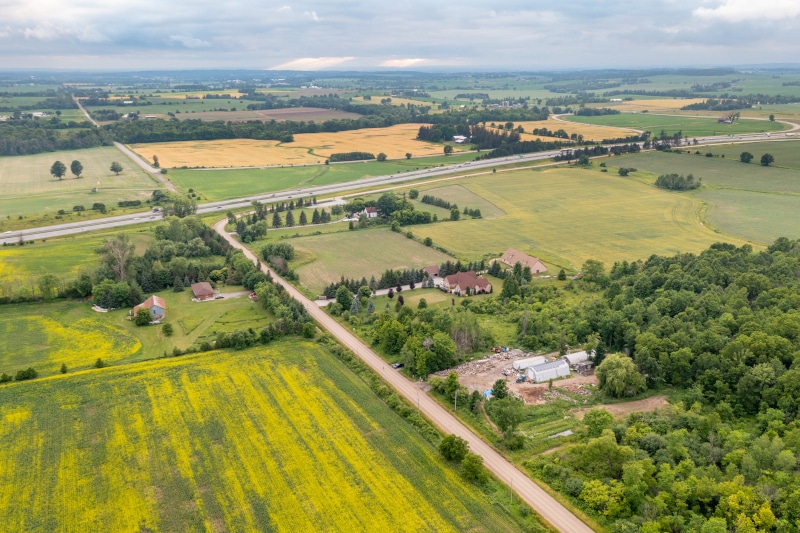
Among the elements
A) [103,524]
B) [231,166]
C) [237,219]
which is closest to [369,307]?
[103,524]

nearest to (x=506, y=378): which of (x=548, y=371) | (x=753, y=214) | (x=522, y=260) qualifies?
(x=548, y=371)

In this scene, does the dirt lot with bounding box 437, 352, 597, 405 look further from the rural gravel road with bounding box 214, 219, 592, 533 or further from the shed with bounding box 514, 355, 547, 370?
the rural gravel road with bounding box 214, 219, 592, 533

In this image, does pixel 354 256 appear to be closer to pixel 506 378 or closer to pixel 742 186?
pixel 506 378

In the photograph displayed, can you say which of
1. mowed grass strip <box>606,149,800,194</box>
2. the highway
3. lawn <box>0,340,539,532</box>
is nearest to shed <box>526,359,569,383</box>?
lawn <box>0,340,539,532</box>

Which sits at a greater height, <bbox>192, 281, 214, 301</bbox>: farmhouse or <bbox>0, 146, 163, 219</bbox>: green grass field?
<bbox>0, 146, 163, 219</bbox>: green grass field

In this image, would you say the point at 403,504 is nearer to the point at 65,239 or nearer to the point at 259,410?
the point at 259,410
